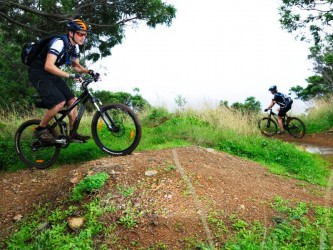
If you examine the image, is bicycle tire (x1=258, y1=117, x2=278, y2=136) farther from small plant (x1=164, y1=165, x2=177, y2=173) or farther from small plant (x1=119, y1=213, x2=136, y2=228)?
small plant (x1=119, y1=213, x2=136, y2=228)

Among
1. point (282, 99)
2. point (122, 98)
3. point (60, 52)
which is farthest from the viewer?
point (122, 98)

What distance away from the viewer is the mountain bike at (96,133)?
235 inches

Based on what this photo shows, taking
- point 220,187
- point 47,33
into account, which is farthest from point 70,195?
point 47,33

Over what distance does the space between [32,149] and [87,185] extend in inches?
90.6

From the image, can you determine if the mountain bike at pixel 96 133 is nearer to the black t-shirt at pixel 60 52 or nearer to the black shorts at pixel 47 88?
the black shorts at pixel 47 88

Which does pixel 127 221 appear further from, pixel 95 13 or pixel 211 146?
pixel 95 13

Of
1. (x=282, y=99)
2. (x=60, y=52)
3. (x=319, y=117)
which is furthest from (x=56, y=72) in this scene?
(x=319, y=117)

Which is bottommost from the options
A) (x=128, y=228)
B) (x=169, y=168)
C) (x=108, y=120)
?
(x=128, y=228)

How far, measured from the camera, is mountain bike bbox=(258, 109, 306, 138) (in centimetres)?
1514

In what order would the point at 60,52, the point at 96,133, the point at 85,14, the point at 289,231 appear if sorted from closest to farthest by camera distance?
the point at 289,231 → the point at 60,52 → the point at 96,133 → the point at 85,14

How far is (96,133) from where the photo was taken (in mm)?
6133

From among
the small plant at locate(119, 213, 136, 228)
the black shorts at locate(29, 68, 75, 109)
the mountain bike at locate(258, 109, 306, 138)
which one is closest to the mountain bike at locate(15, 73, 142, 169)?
the black shorts at locate(29, 68, 75, 109)

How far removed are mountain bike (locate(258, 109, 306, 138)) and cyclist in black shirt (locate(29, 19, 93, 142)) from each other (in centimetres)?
1071

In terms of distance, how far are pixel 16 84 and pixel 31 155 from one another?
33.2 feet
